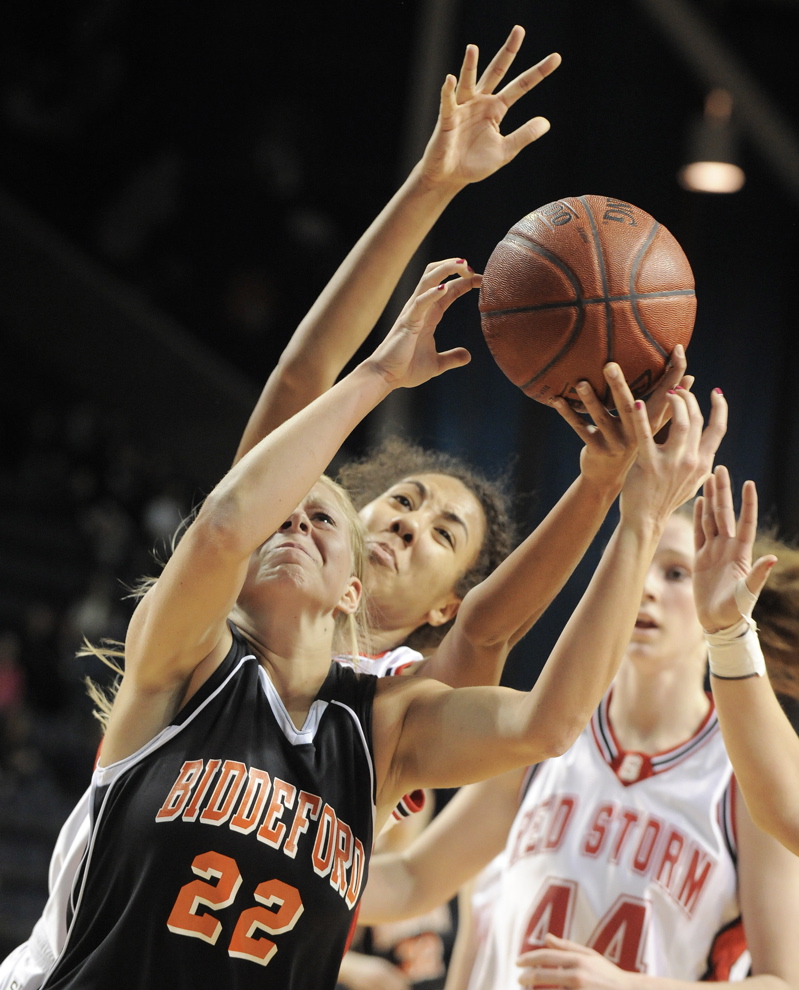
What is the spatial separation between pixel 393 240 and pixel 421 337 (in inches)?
19.9

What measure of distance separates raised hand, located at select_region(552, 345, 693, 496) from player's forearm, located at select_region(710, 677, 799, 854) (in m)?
0.47

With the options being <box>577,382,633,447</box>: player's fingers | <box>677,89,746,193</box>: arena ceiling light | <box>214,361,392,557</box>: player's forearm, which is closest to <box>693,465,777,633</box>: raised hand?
<box>577,382,633,447</box>: player's fingers

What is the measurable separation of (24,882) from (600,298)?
277 inches

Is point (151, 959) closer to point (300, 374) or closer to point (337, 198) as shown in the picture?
point (300, 374)

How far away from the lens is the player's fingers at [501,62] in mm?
2636

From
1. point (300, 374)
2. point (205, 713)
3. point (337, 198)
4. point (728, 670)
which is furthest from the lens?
point (337, 198)

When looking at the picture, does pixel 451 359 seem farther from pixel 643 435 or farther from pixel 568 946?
pixel 568 946

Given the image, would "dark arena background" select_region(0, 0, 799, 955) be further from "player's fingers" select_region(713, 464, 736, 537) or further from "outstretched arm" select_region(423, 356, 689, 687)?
"player's fingers" select_region(713, 464, 736, 537)

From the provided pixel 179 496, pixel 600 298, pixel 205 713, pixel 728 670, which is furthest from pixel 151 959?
pixel 179 496

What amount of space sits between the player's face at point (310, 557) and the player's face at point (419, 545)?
0.58 metres

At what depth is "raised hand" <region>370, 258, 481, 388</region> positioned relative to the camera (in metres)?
2.14

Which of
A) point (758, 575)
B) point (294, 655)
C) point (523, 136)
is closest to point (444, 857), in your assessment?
point (294, 655)

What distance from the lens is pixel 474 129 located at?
2686 millimetres

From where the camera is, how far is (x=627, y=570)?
77.4 inches
